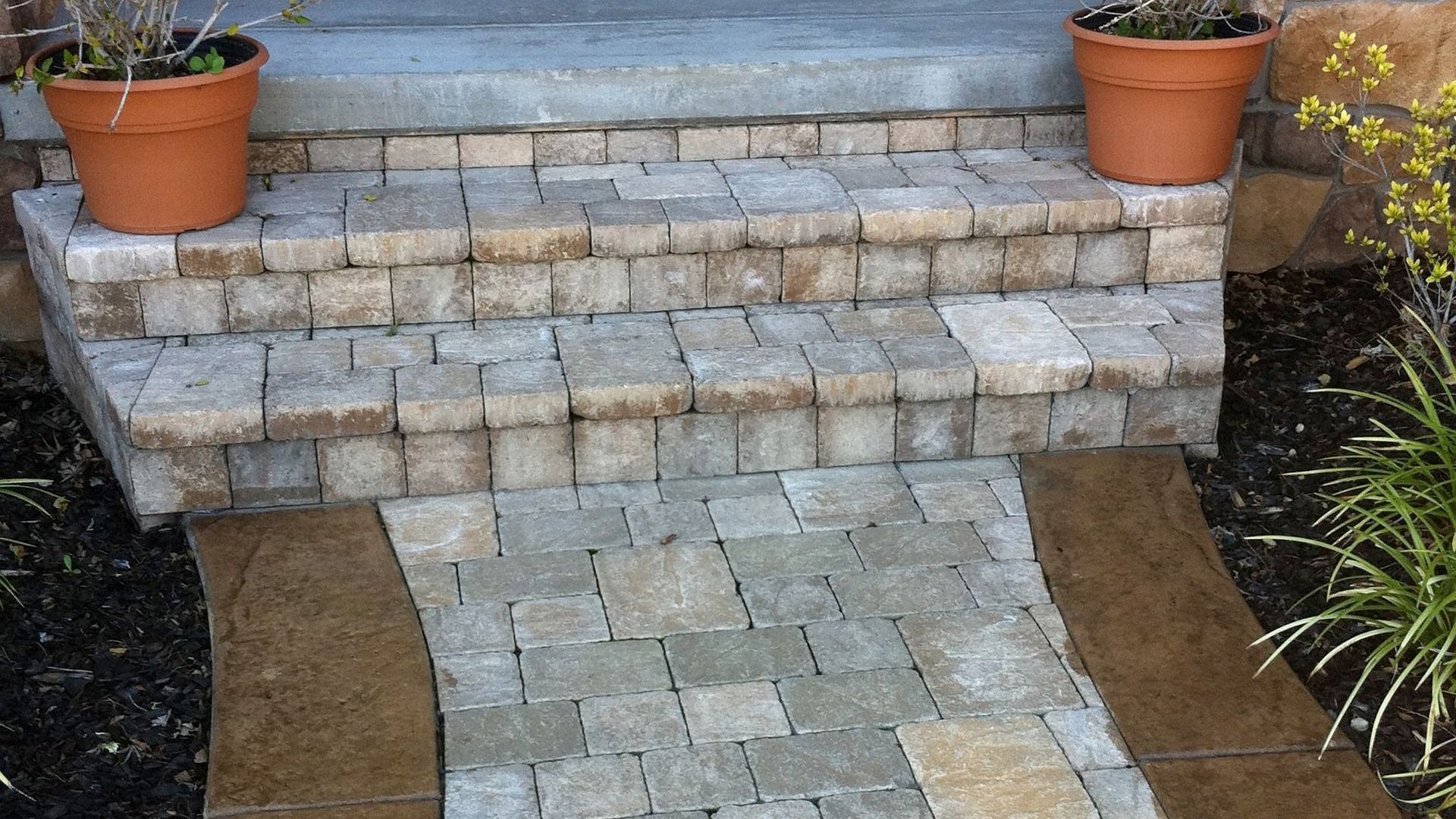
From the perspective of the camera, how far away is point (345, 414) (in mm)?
3133

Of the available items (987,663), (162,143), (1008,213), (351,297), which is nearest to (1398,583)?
(987,663)

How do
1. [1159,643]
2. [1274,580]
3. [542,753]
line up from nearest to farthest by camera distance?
[542,753]
[1159,643]
[1274,580]

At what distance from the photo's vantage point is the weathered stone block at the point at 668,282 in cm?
356

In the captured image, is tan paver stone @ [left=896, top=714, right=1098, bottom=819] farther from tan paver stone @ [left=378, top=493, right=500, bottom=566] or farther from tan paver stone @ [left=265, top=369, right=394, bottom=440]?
tan paver stone @ [left=265, top=369, right=394, bottom=440]

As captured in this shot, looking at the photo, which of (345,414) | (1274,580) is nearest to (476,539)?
(345,414)

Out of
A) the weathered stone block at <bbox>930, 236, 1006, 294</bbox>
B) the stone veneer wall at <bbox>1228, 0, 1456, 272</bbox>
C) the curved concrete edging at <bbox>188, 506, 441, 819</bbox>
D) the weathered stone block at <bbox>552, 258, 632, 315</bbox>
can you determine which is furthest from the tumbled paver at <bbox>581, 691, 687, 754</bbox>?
the stone veneer wall at <bbox>1228, 0, 1456, 272</bbox>

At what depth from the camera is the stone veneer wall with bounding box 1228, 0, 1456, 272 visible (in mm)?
3898

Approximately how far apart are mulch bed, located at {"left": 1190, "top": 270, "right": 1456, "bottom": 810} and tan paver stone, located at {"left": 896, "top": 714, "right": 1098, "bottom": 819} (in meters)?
0.56

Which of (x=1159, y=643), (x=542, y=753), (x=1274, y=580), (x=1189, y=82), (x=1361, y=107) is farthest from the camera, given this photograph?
(x=1361, y=107)

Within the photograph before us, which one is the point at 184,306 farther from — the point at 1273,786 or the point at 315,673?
the point at 1273,786

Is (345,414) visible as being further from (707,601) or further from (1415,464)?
(1415,464)

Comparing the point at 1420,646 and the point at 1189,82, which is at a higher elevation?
the point at 1189,82

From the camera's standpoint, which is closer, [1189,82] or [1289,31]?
[1189,82]

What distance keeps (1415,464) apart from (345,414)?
2279 millimetres
